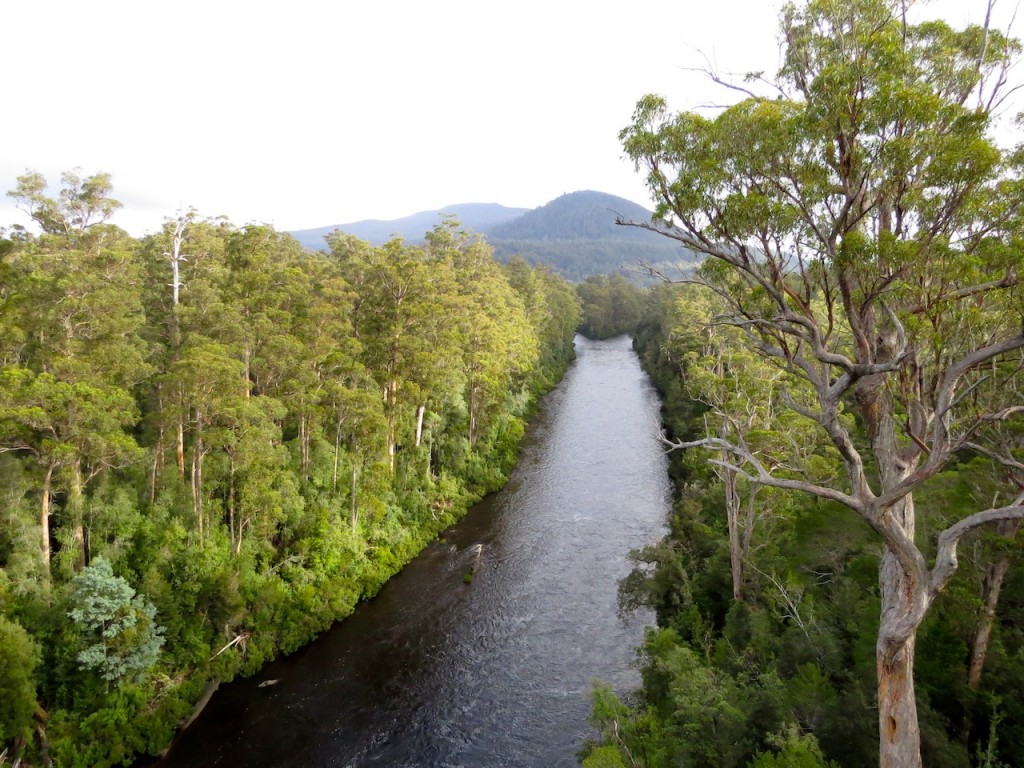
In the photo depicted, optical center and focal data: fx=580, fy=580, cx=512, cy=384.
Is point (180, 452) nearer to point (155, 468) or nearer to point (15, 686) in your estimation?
point (155, 468)

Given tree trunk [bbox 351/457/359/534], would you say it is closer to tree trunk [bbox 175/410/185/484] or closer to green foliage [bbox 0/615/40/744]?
tree trunk [bbox 175/410/185/484]

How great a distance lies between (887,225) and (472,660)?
16.5 metres

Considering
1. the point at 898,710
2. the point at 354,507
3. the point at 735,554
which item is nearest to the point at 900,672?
the point at 898,710

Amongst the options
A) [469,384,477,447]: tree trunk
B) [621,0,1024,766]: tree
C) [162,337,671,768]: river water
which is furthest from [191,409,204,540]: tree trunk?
[469,384,477,447]: tree trunk

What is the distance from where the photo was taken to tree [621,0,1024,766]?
7.20 metres

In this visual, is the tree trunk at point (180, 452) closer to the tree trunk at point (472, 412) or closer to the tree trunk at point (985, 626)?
the tree trunk at point (472, 412)

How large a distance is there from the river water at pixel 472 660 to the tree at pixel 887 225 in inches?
130

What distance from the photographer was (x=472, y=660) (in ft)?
60.8

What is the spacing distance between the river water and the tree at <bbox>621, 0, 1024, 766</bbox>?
3.31 metres

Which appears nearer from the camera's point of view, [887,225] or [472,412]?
[887,225]

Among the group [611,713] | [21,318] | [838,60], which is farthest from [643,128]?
[21,318]

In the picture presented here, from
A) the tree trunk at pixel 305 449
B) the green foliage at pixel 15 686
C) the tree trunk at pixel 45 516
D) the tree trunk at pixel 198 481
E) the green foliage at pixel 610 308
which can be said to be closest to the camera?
the green foliage at pixel 15 686

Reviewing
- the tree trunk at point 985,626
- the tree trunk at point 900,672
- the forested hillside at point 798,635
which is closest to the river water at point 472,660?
the forested hillside at point 798,635

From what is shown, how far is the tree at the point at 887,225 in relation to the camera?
720 cm
